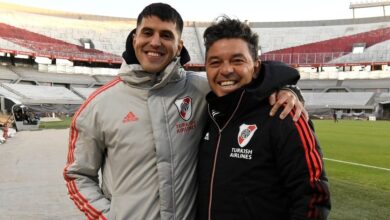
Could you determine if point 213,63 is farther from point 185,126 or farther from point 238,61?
point 185,126

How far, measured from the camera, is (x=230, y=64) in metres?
2.30

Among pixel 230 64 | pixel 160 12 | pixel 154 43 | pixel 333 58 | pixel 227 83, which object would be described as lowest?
pixel 333 58

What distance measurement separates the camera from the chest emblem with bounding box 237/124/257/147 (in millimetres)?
2166

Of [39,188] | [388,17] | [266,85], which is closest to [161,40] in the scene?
[266,85]

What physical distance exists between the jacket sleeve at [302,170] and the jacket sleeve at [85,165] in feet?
3.53

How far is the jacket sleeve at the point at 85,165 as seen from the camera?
2455 millimetres

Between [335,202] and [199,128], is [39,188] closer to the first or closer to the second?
[335,202]

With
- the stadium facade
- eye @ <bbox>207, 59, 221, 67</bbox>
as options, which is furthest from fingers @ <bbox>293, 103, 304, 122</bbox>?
the stadium facade

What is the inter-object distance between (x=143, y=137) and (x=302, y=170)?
0.90 m

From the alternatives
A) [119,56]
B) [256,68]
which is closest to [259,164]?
[256,68]

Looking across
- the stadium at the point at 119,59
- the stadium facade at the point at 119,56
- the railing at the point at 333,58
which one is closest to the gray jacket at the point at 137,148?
the stadium at the point at 119,59

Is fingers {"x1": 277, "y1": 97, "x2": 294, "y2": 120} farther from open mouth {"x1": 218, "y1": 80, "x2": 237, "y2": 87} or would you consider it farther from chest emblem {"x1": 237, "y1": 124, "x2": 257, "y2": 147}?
open mouth {"x1": 218, "y1": 80, "x2": 237, "y2": 87}

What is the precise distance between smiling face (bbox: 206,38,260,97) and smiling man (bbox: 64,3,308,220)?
10.5 inches

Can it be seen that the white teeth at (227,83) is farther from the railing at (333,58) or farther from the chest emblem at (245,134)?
the railing at (333,58)
